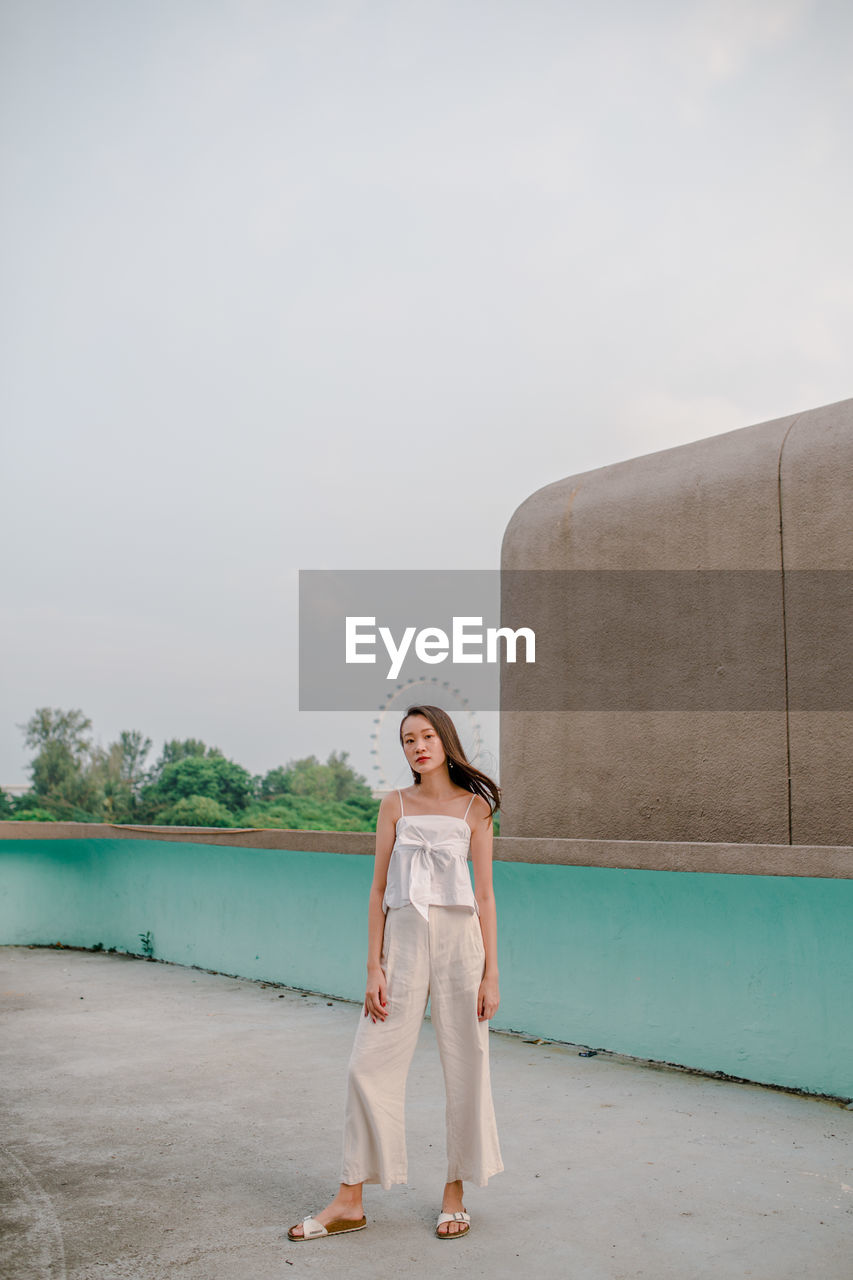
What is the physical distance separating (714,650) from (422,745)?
379cm

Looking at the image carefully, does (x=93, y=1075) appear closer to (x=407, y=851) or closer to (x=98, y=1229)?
(x=98, y=1229)

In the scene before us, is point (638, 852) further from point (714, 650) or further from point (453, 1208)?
point (453, 1208)

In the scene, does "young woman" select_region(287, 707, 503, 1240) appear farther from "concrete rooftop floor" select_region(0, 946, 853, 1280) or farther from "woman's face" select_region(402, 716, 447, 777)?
"concrete rooftop floor" select_region(0, 946, 853, 1280)

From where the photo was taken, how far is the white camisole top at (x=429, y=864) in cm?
318

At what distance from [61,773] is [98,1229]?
8573cm

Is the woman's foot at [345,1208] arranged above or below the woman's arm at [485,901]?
below

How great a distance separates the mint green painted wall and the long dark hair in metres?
2.30

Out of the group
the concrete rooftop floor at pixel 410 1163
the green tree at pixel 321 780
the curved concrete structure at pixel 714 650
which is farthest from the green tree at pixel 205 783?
the concrete rooftop floor at pixel 410 1163

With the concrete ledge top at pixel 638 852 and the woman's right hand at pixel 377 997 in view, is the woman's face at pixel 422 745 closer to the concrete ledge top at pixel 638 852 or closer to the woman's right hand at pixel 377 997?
the woman's right hand at pixel 377 997

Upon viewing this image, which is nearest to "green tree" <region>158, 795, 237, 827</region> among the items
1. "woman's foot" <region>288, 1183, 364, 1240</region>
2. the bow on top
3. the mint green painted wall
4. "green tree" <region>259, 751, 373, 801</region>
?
"green tree" <region>259, 751, 373, 801</region>

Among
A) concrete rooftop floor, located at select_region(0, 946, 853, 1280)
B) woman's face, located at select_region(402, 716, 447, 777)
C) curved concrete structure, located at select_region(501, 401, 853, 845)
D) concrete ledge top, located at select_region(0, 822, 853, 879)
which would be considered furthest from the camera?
curved concrete structure, located at select_region(501, 401, 853, 845)

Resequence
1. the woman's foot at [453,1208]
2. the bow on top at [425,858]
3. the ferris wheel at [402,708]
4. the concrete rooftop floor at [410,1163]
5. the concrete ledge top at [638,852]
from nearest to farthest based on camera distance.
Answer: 1. the concrete rooftop floor at [410,1163]
2. the woman's foot at [453,1208]
3. the bow on top at [425,858]
4. the concrete ledge top at [638,852]
5. the ferris wheel at [402,708]

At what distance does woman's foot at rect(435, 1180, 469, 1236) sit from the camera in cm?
305

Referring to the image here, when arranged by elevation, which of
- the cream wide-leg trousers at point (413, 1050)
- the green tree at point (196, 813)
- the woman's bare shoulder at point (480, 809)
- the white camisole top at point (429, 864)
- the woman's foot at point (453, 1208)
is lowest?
the green tree at point (196, 813)
